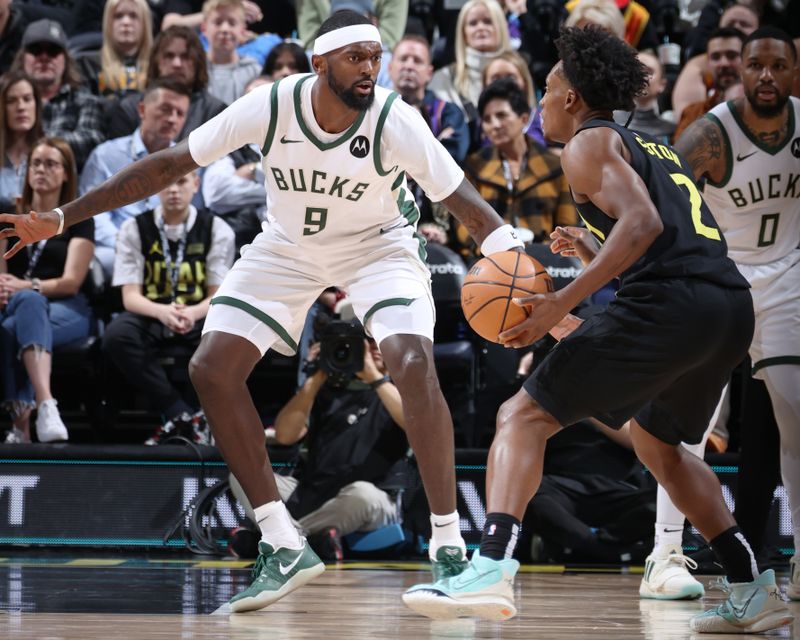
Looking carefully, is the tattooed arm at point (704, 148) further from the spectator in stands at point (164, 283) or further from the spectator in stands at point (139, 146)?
the spectator in stands at point (139, 146)

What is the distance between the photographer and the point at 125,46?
8.84 metres

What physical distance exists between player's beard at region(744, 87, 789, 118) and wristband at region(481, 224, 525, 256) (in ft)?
4.89

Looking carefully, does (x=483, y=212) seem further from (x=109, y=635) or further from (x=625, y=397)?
(x=109, y=635)

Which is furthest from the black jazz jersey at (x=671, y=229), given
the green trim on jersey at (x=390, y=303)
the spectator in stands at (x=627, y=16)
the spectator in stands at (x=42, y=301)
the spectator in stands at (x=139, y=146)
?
the spectator in stands at (x=627, y=16)

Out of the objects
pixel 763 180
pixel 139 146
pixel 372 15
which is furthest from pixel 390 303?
pixel 372 15

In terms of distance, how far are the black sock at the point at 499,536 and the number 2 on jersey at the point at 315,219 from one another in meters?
1.52

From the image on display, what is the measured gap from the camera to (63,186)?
726 centimetres

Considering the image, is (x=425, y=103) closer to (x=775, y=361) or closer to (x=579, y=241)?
(x=775, y=361)

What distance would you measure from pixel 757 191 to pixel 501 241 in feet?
4.79

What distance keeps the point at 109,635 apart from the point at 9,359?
12.6 ft

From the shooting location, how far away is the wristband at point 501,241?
4328 millimetres

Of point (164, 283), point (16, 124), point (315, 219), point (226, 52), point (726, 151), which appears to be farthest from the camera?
point (226, 52)

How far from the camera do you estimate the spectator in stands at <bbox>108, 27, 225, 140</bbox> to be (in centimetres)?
822

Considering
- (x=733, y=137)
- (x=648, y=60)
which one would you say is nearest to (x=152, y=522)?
(x=733, y=137)
